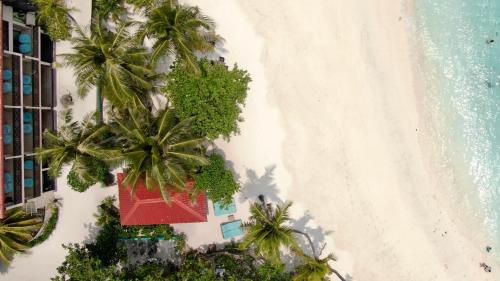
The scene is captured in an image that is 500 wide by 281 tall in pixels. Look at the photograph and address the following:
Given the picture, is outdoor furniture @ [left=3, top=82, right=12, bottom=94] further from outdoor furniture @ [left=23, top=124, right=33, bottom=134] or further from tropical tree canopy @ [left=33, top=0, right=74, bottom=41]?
tropical tree canopy @ [left=33, top=0, right=74, bottom=41]

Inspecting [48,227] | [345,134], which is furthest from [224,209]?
[48,227]

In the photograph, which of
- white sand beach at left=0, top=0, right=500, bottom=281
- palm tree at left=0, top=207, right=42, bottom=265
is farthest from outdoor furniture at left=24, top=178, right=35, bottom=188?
white sand beach at left=0, top=0, right=500, bottom=281

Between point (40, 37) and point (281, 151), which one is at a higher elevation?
point (40, 37)

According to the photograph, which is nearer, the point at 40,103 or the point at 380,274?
the point at 40,103

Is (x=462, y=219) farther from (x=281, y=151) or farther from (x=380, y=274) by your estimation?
(x=281, y=151)

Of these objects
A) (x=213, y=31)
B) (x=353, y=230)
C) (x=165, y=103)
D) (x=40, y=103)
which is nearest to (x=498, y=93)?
(x=353, y=230)

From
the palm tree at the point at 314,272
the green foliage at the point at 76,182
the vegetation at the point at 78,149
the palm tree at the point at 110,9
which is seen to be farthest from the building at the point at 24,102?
the palm tree at the point at 314,272

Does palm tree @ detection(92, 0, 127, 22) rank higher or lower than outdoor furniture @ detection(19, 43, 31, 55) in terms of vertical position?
Answer: higher
